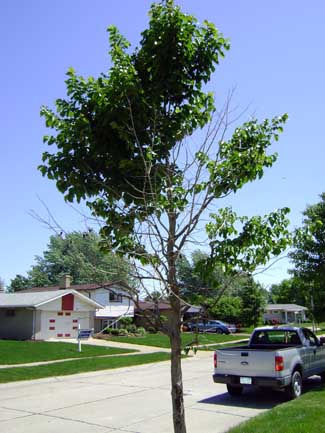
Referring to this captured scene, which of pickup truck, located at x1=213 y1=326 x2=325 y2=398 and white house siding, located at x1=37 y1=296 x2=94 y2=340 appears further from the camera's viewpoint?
white house siding, located at x1=37 y1=296 x2=94 y2=340

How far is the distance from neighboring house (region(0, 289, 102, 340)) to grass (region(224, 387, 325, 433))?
26.1m

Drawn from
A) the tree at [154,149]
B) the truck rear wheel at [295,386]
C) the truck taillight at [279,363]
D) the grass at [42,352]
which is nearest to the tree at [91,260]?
the tree at [154,149]

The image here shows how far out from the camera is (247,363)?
1112 centimetres

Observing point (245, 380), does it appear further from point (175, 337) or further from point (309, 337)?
point (175, 337)

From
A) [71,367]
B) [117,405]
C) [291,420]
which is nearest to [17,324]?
[71,367]

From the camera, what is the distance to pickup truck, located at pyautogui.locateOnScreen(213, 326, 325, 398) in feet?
35.3

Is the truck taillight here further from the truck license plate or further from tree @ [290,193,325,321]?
tree @ [290,193,325,321]

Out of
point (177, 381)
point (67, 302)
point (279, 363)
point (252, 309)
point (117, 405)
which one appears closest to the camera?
point (177, 381)

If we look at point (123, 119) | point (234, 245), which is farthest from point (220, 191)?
point (123, 119)

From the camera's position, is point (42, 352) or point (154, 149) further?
point (42, 352)

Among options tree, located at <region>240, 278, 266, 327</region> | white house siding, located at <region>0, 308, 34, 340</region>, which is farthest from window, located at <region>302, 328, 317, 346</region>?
tree, located at <region>240, 278, 266, 327</region>

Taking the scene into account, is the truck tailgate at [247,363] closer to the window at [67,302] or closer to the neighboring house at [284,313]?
the window at [67,302]

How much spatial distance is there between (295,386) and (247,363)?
1.33 metres

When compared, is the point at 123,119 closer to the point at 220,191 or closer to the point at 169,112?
the point at 169,112
